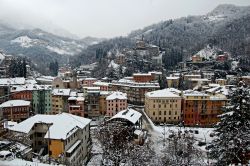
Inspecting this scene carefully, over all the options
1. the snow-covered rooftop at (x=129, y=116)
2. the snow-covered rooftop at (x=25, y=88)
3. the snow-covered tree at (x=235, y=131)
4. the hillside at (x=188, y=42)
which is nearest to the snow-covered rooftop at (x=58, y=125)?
the snow-covered rooftop at (x=129, y=116)

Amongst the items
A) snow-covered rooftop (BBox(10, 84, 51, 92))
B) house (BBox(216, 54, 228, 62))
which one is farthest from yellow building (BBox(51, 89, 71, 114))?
house (BBox(216, 54, 228, 62))

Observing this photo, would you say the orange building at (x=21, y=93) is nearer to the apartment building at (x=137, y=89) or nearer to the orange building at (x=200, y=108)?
the apartment building at (x=137, y=89)

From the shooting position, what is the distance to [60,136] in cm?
2920

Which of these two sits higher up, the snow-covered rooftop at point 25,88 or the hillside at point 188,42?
the hillside at point 188,42

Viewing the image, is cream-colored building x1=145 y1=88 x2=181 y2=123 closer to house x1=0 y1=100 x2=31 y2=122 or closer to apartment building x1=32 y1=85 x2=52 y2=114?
apartment building x1=32 y1=85 x2=52 y2=114

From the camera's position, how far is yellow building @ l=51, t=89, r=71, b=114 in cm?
5513

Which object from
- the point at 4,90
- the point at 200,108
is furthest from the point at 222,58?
the point at 4,90

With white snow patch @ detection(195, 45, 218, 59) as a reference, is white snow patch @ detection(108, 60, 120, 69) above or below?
below

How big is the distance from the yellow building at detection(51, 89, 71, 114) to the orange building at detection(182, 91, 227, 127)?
19168mm

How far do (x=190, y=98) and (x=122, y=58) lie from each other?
51.7 m

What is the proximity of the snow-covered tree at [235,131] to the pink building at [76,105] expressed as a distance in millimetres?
40248

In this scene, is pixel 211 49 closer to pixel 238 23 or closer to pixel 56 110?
pixel 238 23

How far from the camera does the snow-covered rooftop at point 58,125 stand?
29.8 metres

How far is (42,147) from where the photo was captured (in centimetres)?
3400
